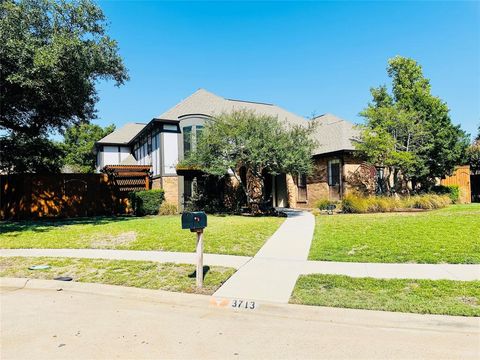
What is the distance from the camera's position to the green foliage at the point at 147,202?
18875mm

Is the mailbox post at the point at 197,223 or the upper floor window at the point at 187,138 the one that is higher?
the upper floor window at the point at 187,138

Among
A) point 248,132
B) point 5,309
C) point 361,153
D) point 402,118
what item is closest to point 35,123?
point 248,132

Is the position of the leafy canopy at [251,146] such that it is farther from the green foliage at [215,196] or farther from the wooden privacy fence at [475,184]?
the wooden privacy fence at [475,184]

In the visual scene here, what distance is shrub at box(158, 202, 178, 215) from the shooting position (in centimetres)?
1922

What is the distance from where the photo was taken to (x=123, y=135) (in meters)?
31.8

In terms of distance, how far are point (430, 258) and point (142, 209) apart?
49.3ft

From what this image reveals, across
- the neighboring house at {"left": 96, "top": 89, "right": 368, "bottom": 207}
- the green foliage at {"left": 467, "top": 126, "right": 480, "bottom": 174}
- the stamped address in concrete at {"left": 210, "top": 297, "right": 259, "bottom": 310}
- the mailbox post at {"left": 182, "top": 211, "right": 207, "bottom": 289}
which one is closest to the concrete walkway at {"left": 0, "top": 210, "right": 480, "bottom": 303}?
the stamped address in concrete at {"left": 210, "top": 297, "right": 259, "bottom": 310}

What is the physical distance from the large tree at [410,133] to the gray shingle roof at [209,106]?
17.0 feet

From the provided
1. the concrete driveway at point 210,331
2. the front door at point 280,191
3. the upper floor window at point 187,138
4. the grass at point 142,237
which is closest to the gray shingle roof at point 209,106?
the upper floor window at point 187,138

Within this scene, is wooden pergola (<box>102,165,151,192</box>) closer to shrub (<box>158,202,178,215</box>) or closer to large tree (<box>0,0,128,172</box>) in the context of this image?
shrub (<box>158,202,178,215</box>)

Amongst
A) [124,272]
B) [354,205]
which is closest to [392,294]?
[124,272]

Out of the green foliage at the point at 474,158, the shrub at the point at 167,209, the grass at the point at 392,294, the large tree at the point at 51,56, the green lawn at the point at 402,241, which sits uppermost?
the large tree at the point at 51,56

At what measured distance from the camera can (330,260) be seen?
7816mm

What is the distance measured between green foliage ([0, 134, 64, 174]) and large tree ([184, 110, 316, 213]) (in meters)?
11.0
